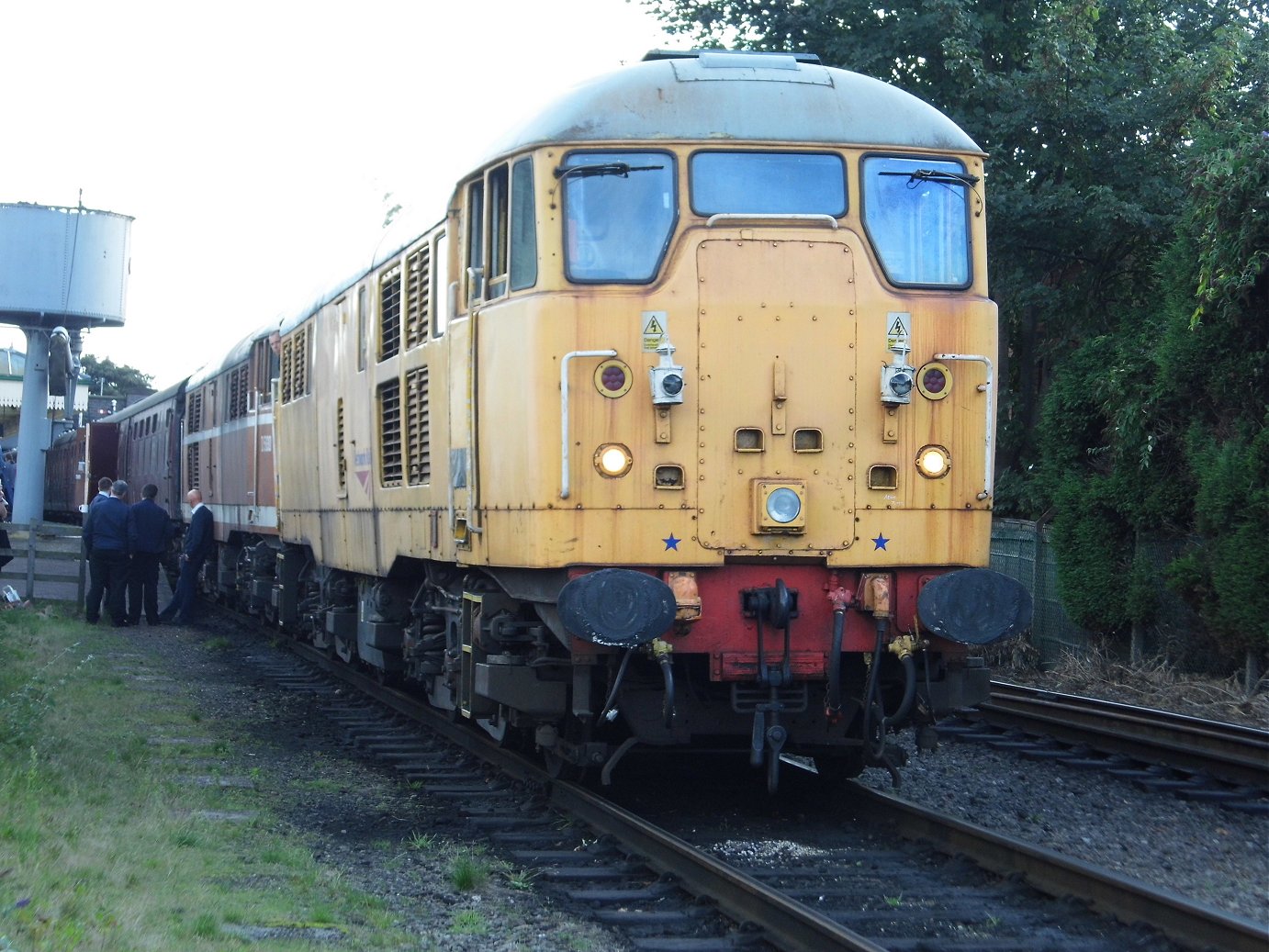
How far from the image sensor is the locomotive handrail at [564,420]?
7062 millimetres

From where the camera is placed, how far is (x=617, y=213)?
737cm

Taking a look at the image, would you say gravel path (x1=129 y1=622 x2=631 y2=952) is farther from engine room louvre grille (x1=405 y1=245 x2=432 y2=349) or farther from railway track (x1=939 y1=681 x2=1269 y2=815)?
railway track (x1=939 y1=681 x2=1269 y2=815)

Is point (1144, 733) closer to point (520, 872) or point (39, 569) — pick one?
point (520, 872)

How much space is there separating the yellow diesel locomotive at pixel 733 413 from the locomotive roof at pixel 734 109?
2 centimetres

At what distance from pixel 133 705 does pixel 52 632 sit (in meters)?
5.56

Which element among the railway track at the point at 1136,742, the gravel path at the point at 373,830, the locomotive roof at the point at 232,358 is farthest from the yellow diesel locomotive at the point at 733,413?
the locomotive roof at the point at 232,358

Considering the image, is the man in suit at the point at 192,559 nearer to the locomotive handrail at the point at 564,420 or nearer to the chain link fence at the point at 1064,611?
the chain link fence at the point at 1064,611

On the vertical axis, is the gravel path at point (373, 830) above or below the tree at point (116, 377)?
below

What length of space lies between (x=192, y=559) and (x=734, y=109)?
13928 mm

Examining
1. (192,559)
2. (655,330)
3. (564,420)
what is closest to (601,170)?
(655,330)

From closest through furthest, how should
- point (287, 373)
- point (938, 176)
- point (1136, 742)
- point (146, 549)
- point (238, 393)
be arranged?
point (938, 176) → point (1136, 742) → point (287, 373) → point (238, 393) → point (146, 549)

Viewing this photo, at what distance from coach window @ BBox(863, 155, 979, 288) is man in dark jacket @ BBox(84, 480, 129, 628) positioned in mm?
13222

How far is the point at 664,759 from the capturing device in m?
9.42

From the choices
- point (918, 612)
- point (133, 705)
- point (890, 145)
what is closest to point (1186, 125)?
point (890, 145)
